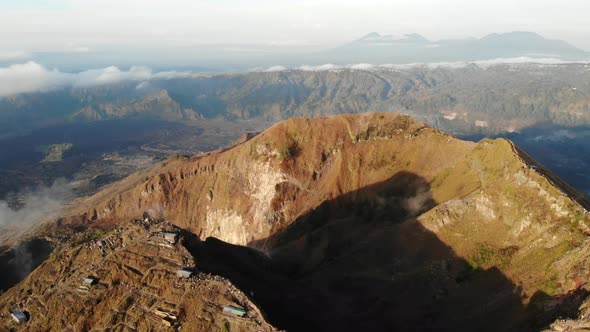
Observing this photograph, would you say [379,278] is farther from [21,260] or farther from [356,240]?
[21,260]

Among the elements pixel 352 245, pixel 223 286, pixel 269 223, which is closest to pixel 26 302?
pixel 223 286

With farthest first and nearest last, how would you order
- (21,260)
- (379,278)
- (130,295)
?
(21,260) → (379,278) → (130,295)

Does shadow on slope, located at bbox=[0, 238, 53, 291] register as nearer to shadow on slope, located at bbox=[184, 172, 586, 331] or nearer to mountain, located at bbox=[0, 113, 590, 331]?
mountain, located at bbox=[0, 113, 590, 331]

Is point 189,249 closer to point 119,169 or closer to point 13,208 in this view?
point 13,208

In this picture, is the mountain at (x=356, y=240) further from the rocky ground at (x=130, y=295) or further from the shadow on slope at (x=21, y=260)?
the shadow on slope at (x=21, y=260)

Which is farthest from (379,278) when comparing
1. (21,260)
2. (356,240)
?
(21,260)

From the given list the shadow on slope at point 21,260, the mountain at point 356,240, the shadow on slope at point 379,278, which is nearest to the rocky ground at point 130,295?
the mountain at point 356,240
